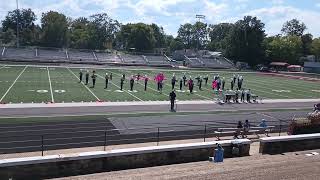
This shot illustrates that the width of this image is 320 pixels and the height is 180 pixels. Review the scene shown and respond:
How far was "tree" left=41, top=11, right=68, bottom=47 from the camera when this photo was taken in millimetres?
104875

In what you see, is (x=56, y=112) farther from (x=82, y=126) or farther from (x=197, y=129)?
(x=197, y=129)

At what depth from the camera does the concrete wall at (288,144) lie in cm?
1566

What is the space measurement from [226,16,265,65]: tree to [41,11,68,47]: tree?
137 feet

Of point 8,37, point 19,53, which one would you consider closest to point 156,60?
point 19,53

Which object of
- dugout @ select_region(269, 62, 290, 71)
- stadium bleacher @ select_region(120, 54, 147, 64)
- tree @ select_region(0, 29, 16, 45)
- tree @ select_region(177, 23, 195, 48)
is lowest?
dugout @ select_region(269, 62, 290, 71)

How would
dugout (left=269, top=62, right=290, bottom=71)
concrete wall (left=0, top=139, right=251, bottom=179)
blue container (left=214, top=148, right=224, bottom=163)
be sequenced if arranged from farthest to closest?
dugout (left=269, top=62, right=290, bottom=71) < blue container (left=214, top=148, right=224, bottom=163) < concrete wall (left=0, top=139, right=251, bottom=179)

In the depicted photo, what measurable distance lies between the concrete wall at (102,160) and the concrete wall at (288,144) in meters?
0.87

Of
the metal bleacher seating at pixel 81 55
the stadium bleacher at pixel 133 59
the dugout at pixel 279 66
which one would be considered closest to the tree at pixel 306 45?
the dugout at pixel 279 66

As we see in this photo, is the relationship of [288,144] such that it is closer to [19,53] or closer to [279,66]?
[19,53]

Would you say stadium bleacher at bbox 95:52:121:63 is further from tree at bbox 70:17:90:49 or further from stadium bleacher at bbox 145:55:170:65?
tree at bbox 70:17:90:49

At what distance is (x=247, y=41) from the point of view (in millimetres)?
91125

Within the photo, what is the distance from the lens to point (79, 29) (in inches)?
4722

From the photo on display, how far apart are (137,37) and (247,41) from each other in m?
30.7

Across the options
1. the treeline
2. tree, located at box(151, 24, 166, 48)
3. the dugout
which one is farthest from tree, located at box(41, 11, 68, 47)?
the dugout
